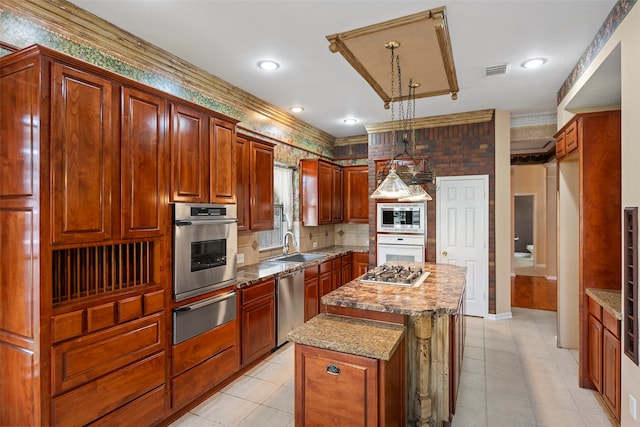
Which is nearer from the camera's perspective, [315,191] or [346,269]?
[315,191]

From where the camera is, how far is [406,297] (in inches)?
96.6

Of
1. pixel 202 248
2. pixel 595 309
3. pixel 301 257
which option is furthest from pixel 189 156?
pixel 595 309

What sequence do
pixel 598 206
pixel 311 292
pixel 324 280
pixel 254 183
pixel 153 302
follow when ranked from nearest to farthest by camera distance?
pixel 153 302
pixel 598 206
pixel 254 183
pixel 311 292
pixel 324 280

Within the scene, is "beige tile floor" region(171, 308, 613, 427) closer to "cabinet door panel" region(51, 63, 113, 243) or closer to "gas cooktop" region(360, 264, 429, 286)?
"gas cooktop" region(360, 264, 429, 286)

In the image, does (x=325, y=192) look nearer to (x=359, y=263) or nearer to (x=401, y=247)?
(x=359, y=263)

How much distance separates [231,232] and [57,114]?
1532mm

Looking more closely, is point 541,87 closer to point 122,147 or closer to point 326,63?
point 326,63

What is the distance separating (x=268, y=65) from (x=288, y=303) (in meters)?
2.53

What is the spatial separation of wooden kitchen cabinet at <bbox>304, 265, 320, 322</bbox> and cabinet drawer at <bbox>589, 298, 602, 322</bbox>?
284 centimetres

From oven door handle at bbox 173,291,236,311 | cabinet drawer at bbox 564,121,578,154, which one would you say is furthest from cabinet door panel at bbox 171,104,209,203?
cabinet drawer at bbox 564,121,578,154

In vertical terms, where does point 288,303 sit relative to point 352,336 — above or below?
below

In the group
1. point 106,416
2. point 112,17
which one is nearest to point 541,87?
point 112,17

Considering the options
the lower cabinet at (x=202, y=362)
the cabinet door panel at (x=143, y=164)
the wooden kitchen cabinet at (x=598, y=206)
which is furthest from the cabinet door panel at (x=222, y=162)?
the wooden kitchen cabinet at (x=598, y=206)

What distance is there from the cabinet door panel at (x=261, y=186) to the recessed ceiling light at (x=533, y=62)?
2.82 metres
